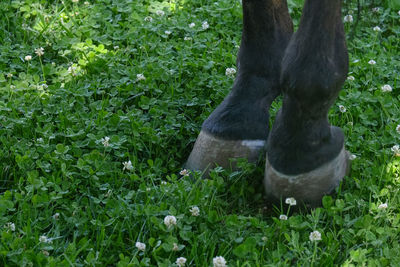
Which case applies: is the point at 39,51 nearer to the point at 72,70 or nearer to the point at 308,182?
the point at 72,70

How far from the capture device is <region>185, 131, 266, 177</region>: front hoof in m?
2.66

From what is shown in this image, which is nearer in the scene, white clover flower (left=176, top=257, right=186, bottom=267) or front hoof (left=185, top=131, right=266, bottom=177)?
white clover flower (left=176, top=257, right=186, bottom=267)

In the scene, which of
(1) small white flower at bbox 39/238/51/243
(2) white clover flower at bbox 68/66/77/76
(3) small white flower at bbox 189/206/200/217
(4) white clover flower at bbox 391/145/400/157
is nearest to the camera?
(1) small white flower at bbox 39/238/51/243

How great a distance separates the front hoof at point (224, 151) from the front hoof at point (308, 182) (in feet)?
0.52

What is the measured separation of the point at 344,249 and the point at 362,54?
1.81 meters

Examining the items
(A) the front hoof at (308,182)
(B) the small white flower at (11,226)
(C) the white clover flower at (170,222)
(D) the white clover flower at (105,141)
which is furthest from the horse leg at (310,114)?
(B) the small white flower at (11,226)

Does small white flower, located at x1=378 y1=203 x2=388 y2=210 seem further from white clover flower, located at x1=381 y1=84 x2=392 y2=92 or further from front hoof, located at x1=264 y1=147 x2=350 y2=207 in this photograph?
white clover flower, located at x1=381 y1=84 x2=392 y2=92

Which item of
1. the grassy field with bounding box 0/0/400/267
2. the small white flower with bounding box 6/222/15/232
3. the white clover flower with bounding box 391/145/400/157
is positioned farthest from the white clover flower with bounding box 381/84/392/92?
the small white flower with bounding box 6/222/15/232

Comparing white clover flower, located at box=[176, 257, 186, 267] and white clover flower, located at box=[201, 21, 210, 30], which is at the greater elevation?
white clover flower, located at box=[201, 21, 210, 30]

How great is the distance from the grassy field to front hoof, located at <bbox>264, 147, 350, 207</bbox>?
6cm

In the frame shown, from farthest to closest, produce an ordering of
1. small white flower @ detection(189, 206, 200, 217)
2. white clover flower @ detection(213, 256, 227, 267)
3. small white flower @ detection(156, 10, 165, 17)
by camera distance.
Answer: small white flower @ detection(156, 10, 165, 17) < small white flower @ detection(189, 206, 200, 217) < white clover flower @ detection(213, 256, 227, 267)

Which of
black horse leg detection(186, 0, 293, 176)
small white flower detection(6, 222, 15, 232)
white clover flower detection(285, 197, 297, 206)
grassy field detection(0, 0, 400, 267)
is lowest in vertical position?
grassy field detection(0, 0, 400, 267)

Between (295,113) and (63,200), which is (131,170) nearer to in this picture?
(63,200)

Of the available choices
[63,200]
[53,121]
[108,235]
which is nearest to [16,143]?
[53,121]
